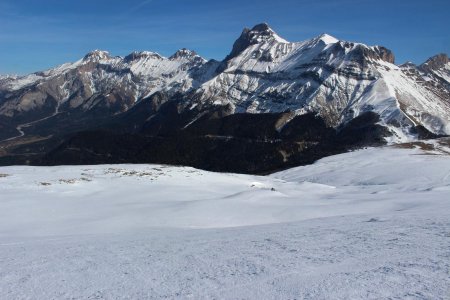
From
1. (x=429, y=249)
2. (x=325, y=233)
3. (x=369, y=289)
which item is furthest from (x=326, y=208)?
(x=369, y=289)

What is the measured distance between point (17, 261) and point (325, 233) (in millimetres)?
11199

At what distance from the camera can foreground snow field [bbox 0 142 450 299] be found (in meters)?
11.4

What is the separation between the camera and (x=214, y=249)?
15852mm

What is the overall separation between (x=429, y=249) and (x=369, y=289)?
402 centimetres

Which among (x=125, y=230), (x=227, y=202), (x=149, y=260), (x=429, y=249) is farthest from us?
(x=227, y=202)

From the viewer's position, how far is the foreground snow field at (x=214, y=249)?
11.4 meters

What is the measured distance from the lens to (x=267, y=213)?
27.5 meters

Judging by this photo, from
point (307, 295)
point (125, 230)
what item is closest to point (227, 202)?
point (125, 230)

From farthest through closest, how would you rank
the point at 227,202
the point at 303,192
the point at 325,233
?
1. the point at 303,192
2. the point at 227,202
3. the point at 325,233

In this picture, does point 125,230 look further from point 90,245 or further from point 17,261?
point 17,261

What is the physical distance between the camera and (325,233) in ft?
56.8

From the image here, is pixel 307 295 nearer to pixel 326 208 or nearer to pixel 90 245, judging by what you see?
pixel 90 245

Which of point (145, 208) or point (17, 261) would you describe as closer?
point (17, 261)

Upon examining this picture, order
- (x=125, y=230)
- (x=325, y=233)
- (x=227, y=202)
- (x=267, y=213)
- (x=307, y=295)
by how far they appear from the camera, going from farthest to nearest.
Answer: (x=227, y=202) → (x=267, y=213) → (x=125, y=230) → (x=325, y=233) → (x=307, y=295)
